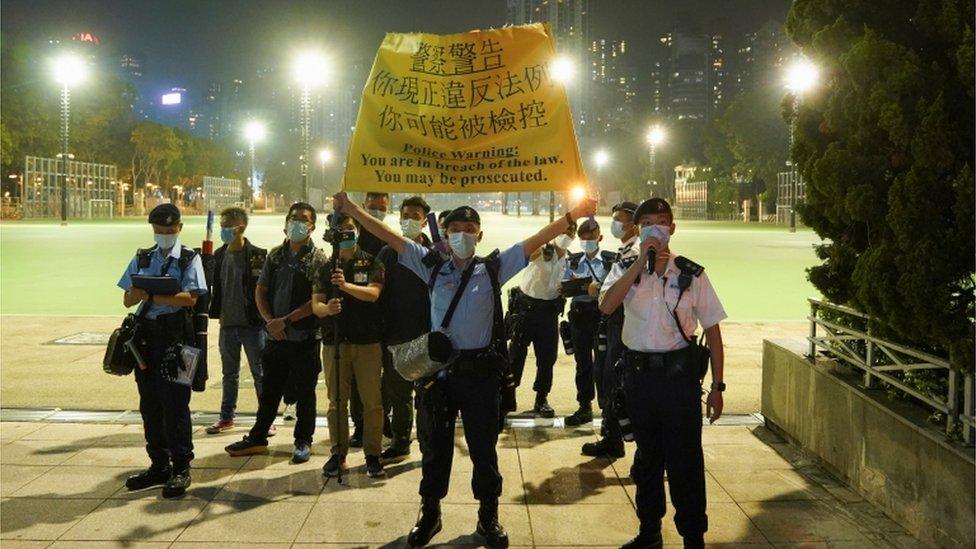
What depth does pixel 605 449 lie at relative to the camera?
6730 millimetres

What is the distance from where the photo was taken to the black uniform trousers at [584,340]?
7426 mm

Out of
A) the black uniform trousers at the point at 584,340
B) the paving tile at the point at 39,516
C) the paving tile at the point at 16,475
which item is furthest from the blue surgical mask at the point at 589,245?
the paving tile at the point at 16,475

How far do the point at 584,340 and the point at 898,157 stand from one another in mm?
3061

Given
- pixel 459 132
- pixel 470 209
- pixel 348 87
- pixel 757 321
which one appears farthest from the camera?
pixel 348 87

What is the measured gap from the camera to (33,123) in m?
60.4

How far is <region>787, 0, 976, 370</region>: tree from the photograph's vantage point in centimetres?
478

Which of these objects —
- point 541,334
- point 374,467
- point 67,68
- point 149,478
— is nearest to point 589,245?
point 541,334

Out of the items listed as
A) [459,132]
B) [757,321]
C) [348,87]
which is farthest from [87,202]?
[348,87]

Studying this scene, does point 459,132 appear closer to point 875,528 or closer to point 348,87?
point 875,528

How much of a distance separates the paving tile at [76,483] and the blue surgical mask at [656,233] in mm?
3918

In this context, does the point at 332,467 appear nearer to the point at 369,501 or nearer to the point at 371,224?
the point at 369,501

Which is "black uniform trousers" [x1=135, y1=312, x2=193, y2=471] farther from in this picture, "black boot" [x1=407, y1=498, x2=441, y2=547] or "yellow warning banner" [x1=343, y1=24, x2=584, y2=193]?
"black boot" [x1=407, y1=498, x2=441, y2=547]

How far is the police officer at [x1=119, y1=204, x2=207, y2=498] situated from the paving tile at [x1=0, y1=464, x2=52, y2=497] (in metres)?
0.75

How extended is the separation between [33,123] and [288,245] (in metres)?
62.6
